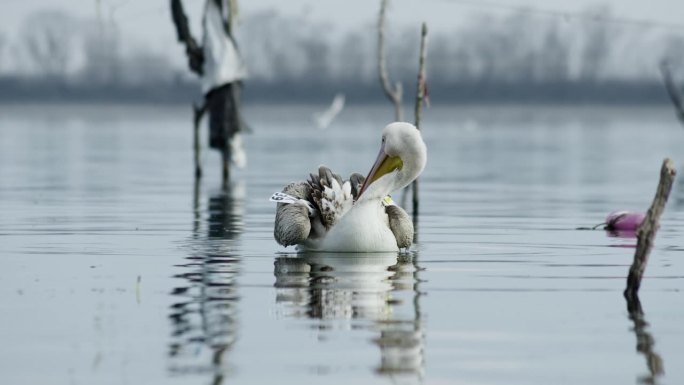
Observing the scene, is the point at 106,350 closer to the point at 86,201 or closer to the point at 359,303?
the point at 359,303

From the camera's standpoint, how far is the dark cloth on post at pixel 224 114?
3422 cm

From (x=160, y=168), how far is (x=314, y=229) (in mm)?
28454

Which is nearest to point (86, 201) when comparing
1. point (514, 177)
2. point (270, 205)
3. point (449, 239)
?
point (270, 205)

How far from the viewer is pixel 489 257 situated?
18953 millimetres

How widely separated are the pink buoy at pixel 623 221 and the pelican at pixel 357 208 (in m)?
4.97

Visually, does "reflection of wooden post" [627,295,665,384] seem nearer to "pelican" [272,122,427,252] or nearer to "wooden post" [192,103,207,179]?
"pelican" [272,122,427,252]

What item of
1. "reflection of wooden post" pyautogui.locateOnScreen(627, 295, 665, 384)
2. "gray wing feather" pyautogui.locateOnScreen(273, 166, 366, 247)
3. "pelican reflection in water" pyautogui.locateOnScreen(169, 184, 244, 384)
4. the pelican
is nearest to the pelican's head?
the pelican

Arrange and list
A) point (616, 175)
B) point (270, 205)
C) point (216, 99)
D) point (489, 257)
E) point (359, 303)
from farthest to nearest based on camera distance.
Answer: point (616, 175)
point (216, 99)
point (270, 205)
point (489, 257)
point (359, 303)

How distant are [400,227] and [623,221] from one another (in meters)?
5.49

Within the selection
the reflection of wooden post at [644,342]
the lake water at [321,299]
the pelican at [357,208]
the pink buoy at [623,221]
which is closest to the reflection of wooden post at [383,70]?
the lake water at [321,299]

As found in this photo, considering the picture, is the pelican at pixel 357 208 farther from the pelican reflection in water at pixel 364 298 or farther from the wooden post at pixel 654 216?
the wooden post at pixel 654 216

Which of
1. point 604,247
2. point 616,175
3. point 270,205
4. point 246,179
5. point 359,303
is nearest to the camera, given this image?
point 359,303

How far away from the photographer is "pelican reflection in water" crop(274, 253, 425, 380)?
12164mm

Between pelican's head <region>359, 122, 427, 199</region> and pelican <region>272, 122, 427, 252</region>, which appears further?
pelican's head <region>359, 122, 427, 199</region>
